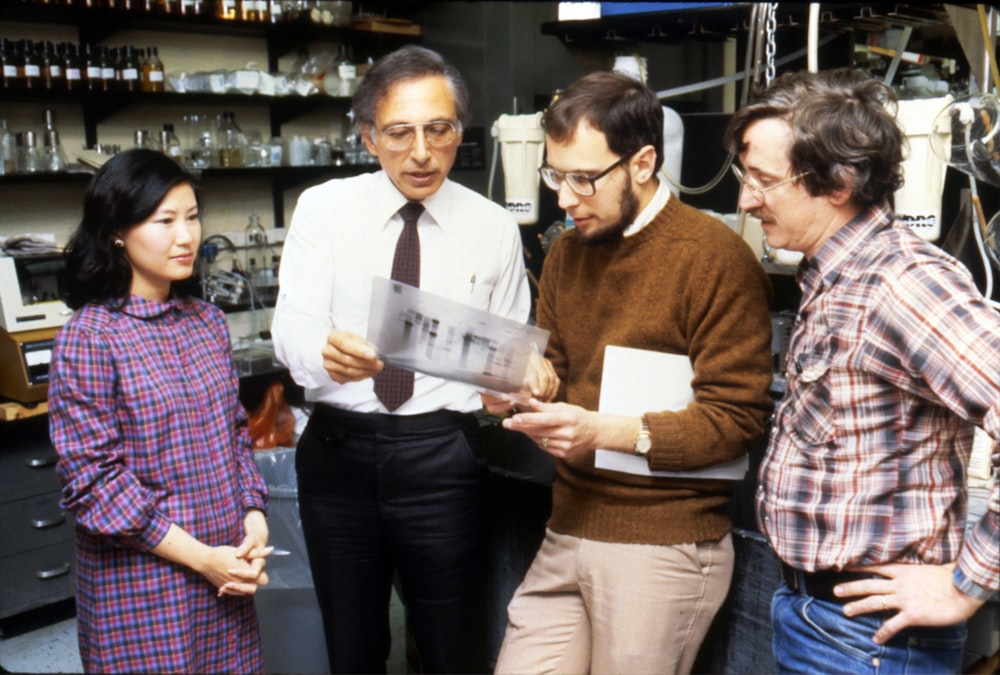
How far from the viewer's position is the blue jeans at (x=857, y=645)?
1.15 m

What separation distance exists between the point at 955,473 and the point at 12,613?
2.93 meters

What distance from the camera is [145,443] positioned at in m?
1.50

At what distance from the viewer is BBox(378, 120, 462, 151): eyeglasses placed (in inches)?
64.5

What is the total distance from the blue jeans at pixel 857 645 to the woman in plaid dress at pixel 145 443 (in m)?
0.91

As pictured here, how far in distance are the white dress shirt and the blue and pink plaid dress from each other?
17 centimetres

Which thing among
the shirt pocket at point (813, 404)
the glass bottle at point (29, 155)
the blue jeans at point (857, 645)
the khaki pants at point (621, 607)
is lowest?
the khaki pants at point (621, 607)

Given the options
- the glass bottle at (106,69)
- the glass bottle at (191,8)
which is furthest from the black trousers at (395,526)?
the glass bottle at (191,8)

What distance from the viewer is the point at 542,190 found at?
2.73 metres

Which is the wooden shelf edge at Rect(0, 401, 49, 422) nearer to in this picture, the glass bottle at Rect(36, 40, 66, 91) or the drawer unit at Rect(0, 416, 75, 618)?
the drawer unit at Rect(0, 416, 75, 618)

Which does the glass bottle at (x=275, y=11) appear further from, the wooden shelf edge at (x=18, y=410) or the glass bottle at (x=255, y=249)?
the wooden shelf edge at (x=18, y=410)

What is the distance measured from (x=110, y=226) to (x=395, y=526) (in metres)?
0.75

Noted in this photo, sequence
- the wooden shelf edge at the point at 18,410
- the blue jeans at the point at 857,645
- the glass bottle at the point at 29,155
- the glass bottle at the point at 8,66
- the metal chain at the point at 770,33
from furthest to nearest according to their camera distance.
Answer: the glass bottle at the point at 29,155 → the glass bottle at the point at 8,66 → the wooden shelf edge at the point at 18,410 → the metal chain at the point at 770,33 → the blue jeans at the point at 857,645

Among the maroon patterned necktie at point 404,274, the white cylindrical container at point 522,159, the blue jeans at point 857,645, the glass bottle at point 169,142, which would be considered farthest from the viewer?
the glass bottle at point 169,142

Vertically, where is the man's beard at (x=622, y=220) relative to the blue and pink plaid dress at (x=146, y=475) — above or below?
above
